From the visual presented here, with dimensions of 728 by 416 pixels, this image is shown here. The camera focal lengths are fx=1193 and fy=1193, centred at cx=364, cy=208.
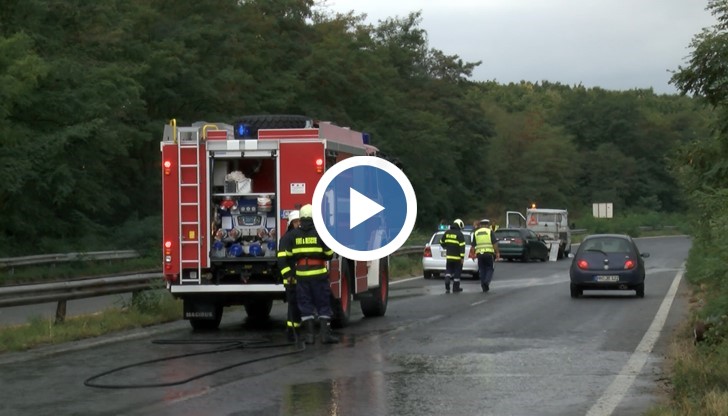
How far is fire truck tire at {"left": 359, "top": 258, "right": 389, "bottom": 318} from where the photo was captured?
2092 cm

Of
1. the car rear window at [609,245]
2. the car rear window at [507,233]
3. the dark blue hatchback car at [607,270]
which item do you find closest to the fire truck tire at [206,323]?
the dark blue hatchback car at [607,270]

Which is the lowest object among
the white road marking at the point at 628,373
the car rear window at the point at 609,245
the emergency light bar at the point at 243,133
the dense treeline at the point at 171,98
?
Result: the white road marking at the point at 628,373

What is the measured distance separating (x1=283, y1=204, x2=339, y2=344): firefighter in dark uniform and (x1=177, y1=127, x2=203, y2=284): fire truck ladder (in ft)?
7.24

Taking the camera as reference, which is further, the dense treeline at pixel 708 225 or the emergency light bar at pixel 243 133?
the emergency light bar at pixel 243 133

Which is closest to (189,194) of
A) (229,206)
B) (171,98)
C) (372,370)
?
(229,206)

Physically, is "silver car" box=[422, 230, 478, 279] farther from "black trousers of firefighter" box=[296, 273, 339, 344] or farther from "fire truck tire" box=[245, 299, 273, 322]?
"black trousers of firefighter" box=[296, 273, 339, 344]

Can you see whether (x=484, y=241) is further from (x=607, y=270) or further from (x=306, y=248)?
(x=306, y=248)

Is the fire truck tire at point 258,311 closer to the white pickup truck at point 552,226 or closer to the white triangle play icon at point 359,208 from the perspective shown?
the white triangle play icon at point 359,208

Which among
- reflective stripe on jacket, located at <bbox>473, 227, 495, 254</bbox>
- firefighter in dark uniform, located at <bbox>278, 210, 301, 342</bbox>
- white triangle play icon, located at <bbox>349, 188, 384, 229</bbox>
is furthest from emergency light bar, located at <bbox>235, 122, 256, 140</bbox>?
reflective stripe on jacket, located at <bbox>473, 227, 495, 254</bbox>

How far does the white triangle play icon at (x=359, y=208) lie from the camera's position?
61.1 feet

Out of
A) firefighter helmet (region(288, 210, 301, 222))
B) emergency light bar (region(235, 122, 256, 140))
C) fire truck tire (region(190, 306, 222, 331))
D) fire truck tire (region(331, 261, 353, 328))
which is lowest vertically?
fire truck tire (region(190, 306, 222, 331))

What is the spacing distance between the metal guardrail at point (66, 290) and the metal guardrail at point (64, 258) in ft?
51.2

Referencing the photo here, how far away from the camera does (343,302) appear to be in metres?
18.6
